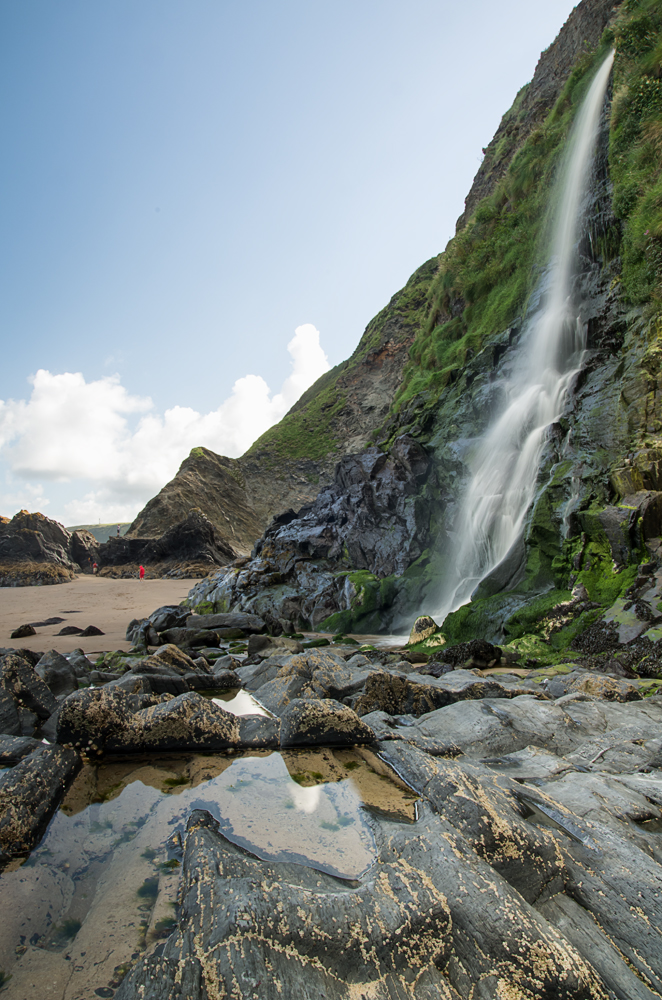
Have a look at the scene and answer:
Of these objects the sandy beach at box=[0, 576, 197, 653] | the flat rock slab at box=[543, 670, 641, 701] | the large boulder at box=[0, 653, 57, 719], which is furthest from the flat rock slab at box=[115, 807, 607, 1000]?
the sandy beach at box=[0, 576, 197, 653]

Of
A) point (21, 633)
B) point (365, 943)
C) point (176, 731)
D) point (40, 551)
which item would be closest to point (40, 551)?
point (40, 551)

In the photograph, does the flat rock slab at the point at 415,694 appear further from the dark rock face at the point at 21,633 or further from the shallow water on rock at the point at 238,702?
the dark rock face at the point at 21,633

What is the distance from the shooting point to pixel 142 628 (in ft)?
47.0

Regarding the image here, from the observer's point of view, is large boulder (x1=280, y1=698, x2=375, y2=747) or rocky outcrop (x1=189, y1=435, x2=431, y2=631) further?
rocky outcrop (x1=189, y1=435, x2=431, y2=631)

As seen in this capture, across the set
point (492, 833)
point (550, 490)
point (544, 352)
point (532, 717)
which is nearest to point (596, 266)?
point (544, 352)

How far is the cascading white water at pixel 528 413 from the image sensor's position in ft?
44.7

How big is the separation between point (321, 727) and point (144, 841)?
1.79 m

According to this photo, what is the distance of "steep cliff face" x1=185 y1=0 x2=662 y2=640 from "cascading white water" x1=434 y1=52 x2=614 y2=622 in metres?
0.62

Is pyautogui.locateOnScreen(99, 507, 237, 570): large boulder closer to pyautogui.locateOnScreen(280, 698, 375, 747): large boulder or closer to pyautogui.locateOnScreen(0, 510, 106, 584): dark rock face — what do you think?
pyautogui.locateOnScreen(0, 510, 106, 584): dark rock face

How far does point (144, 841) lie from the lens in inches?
107

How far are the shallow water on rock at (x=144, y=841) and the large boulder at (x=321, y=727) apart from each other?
0.37 ft

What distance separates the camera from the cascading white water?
44.7 feet

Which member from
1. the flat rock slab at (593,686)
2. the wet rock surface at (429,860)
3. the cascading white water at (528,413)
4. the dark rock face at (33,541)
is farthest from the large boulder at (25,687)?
the dark rock face at (33,541)

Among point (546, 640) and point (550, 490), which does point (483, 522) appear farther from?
point (546, 640)
